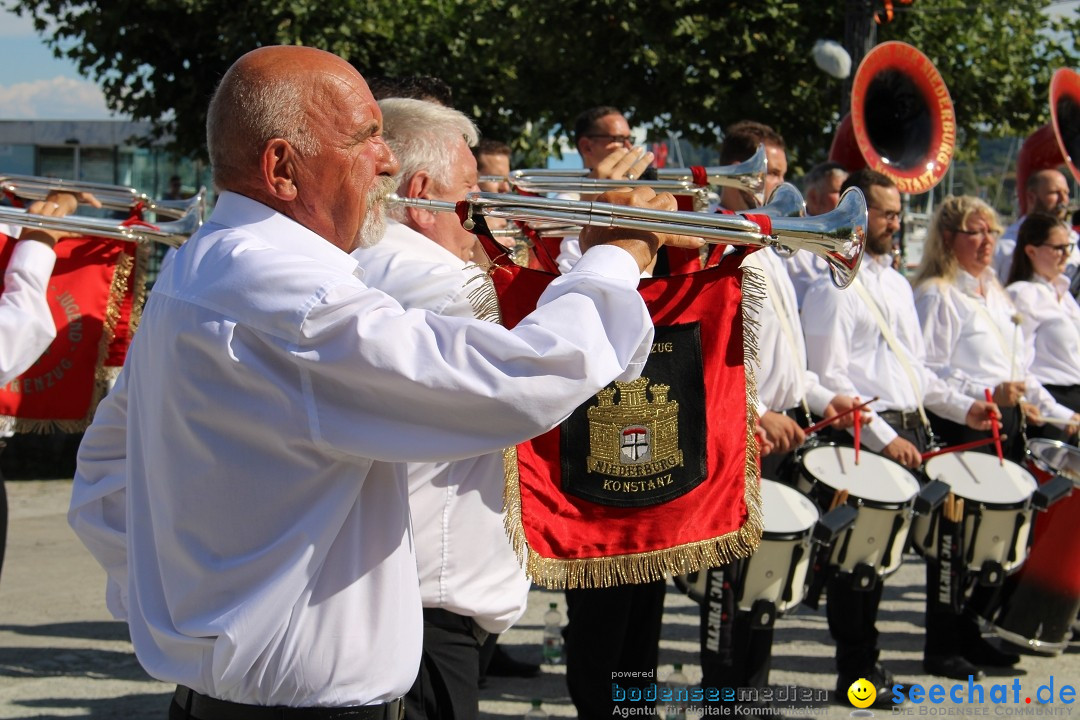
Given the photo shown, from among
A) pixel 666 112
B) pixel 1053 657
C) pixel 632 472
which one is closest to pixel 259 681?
pixel 632 472

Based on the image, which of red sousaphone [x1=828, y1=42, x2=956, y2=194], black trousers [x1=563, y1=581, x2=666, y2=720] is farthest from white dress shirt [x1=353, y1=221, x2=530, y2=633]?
red sousaphone [x1=828, y1=42, x2=956, y2=194]

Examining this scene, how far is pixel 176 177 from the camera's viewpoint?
1202cm

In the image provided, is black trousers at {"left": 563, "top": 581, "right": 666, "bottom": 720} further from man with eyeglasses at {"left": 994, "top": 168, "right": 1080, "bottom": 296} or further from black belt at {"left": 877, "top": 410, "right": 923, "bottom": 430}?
man with eyeglasses at {"left": 994, "top": 168, "right": 1080, "bottom": 296}

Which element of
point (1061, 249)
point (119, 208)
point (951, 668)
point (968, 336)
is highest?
point (1061, 249)

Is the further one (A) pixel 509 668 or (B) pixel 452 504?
(A) pixel 509 668

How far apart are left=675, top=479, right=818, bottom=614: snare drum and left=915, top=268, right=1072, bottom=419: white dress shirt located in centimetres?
189

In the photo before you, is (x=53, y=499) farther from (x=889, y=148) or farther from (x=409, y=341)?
(x=409, y=341)

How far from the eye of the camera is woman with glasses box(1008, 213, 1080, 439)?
19.5ft

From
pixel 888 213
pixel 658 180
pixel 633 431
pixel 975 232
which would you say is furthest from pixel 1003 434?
pixel 633 431

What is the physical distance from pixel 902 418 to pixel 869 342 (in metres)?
0.35

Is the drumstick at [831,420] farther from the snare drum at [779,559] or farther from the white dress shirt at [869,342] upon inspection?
the snare drum at [779,559]

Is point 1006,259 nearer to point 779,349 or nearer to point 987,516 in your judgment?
point 987,516

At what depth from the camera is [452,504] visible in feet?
8.48

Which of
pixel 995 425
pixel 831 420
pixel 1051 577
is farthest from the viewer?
pixel 995 425
